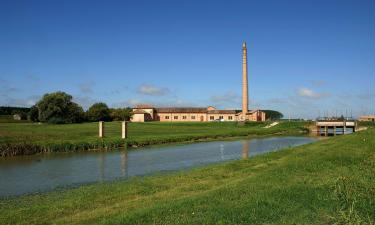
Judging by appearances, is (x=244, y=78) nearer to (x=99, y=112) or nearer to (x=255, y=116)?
(x=255, y=116)

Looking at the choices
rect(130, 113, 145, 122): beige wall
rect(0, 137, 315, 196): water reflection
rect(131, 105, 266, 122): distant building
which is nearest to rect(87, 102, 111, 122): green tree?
rect(130, 113, 145, 122): beige wall

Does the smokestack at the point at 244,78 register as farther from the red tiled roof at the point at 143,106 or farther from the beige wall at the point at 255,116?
the red tiled roof at the point at 143,106

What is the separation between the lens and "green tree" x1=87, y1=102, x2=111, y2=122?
357ft

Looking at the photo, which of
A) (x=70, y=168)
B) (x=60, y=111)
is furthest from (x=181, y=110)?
(x=70, y=168)

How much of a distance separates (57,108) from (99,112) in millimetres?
22736

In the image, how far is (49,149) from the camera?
36.9 meters

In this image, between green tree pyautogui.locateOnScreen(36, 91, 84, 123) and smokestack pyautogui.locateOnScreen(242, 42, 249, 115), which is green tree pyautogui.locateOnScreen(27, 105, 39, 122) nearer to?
green tree pyautogui.locateOnScreen(36, 91, 84, 123)

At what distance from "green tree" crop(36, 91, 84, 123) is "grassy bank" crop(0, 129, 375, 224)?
246ft

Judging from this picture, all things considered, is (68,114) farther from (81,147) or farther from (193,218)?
(193,218)

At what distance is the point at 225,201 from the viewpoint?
1115cm

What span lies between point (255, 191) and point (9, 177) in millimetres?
15474

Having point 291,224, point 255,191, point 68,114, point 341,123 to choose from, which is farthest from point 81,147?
point 341,123

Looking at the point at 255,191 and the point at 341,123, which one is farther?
the point at 341,123

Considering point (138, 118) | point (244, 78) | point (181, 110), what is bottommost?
point (138, 118)
